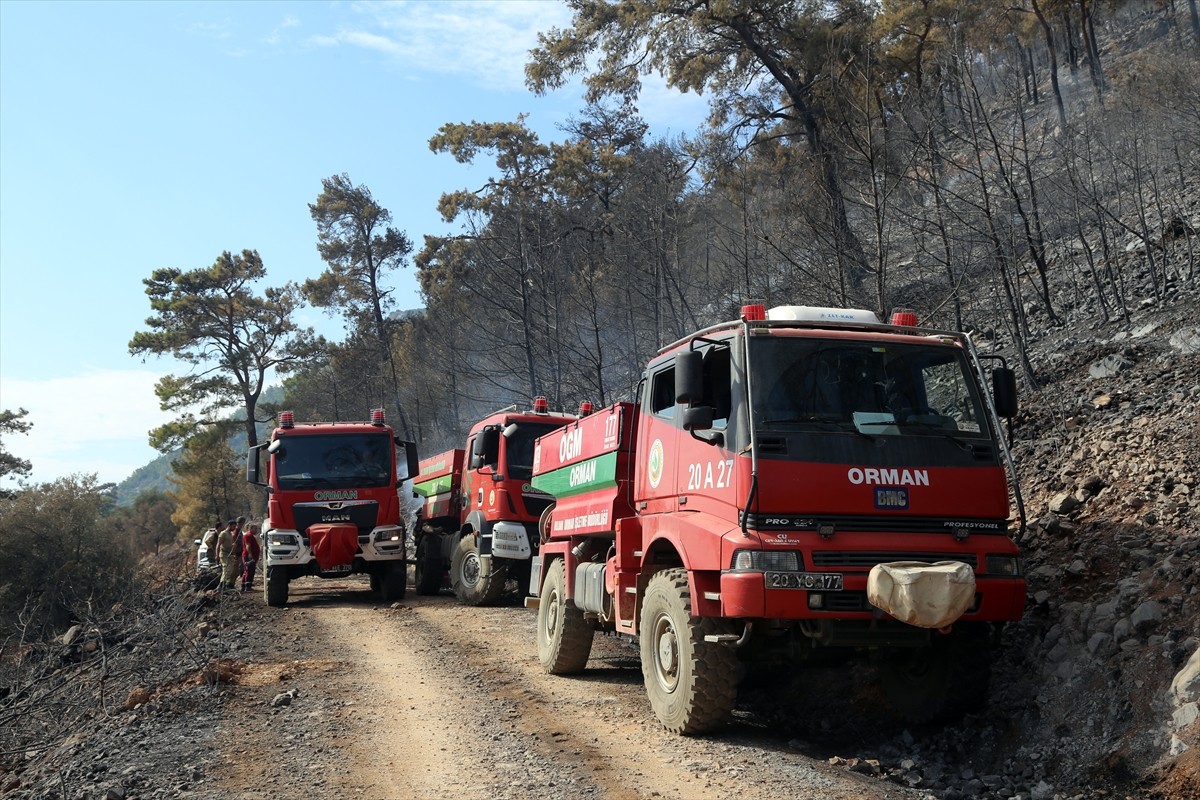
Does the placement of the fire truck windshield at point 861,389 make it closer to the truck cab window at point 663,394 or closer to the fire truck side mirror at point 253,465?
the truck cab window at point 663,394

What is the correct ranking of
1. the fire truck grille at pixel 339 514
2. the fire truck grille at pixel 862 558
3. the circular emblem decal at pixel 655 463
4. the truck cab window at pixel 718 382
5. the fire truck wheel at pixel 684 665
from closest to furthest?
1. the fire truck grille at pixel 862 558
2. the fire truck wheel at pixel 684 665
3. the truck cab window at pixel 718 382
4. the circular emblem decal at pixel 655 463
5. the fire truck grille at pixel 339 514

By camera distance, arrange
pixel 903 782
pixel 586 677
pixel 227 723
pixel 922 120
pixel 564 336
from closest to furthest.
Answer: pixel 903 782, pixel 227 723, pixel 586 677, pixel 922 120, pixel 564 336

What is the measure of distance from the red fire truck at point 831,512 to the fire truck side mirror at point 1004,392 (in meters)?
0.01

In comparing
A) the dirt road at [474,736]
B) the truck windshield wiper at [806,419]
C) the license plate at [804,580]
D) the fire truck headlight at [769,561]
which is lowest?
the dirt road at [474,736]

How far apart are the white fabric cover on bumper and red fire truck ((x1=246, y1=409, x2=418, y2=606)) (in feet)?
37.9

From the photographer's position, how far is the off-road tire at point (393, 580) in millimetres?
17094

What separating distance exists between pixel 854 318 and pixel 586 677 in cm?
436

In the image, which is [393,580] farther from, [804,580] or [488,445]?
[804,580]

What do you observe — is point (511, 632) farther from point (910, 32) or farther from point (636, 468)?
point (910, 32)

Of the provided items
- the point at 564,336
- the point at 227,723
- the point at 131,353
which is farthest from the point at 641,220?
the point at 131,353

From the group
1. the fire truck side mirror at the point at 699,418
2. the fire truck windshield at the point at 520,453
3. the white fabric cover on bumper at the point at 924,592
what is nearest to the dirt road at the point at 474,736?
the white fabric cover on bumper at the point at 924,592

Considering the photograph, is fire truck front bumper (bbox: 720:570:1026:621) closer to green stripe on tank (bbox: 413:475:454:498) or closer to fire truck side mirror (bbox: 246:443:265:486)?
fire truck side mirror (bbox: 246:443:265:486)

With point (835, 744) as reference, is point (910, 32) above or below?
above

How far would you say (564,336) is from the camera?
25766 mm
